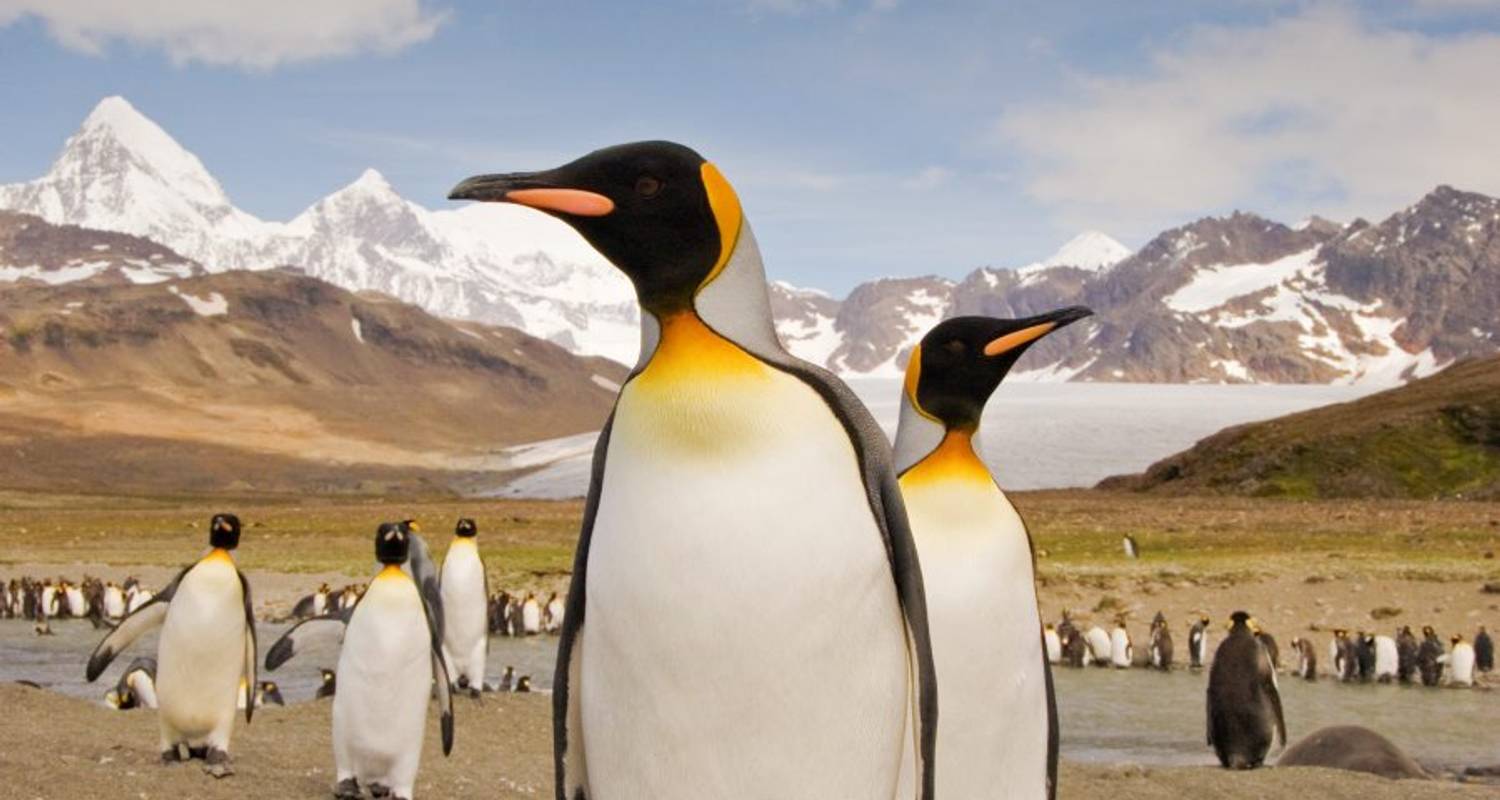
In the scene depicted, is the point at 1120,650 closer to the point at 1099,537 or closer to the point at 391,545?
the point at 391,545

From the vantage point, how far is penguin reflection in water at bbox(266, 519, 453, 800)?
720 cm

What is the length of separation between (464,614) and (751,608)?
8.54 meters

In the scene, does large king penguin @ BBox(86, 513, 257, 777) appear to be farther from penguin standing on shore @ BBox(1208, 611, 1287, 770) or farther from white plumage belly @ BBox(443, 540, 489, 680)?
penguin standing on shore @ BBox(1208, 611, 1287, 770)

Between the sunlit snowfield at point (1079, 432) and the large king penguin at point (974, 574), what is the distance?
65123 mm

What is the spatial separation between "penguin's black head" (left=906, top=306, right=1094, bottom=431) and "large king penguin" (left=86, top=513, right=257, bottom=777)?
463 centimetres

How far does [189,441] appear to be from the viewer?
121 metres

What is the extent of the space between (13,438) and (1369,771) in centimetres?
12113

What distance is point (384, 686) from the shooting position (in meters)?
7.23

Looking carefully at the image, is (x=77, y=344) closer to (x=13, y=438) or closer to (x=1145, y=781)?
(x=13, y=438)

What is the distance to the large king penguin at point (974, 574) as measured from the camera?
3.97 metres

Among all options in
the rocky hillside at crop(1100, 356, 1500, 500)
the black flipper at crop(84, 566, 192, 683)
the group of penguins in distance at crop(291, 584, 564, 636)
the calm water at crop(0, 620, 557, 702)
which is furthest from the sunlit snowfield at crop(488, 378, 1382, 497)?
the black flipper at crop(84, 566, 192, 683)

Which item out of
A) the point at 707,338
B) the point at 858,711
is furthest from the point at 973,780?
the point at 707,338

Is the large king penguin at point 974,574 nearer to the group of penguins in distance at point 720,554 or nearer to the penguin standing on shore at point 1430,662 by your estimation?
the group of penguins in distance at point 720,554

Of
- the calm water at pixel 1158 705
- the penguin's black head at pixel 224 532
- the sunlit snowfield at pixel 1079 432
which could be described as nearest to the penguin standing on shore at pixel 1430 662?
the calm water at pixel 1158 705
